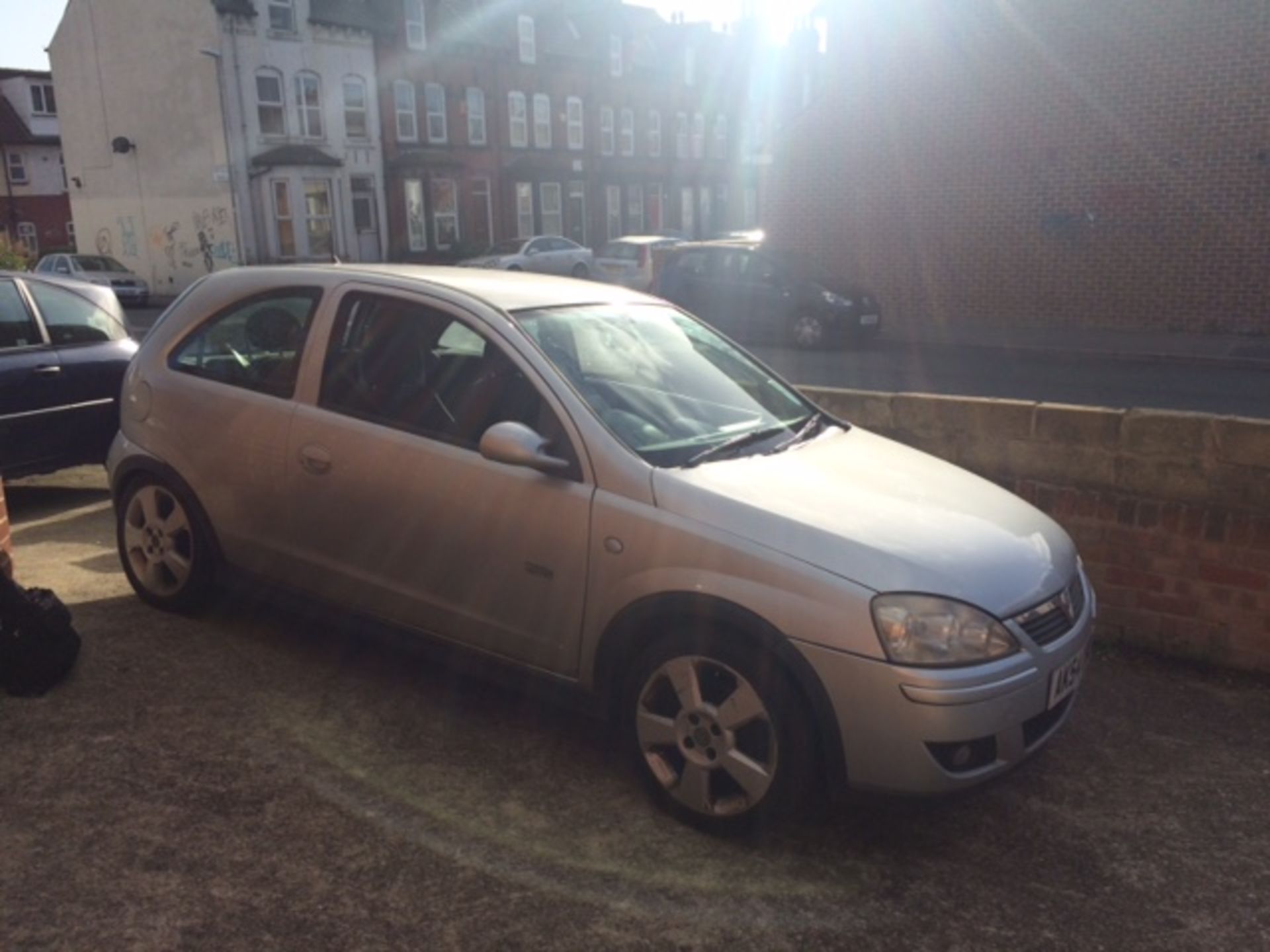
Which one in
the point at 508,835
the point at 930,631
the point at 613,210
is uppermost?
the point at 613,210

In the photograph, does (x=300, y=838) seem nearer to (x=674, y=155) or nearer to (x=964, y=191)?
(x=964, y=191)

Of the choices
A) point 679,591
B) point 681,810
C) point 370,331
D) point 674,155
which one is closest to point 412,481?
point 370,331

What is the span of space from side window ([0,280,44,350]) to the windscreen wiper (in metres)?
5.49

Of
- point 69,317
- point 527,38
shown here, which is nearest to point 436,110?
point 527,38

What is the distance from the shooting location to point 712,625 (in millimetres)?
3289

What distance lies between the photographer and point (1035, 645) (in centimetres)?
326

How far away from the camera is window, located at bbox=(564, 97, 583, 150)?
44.0 meters

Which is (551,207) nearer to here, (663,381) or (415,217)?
(415,217)

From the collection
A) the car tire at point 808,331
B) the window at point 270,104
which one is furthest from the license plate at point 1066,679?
the window at point 270,104

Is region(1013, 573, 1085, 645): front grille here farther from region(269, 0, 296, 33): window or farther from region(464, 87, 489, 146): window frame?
region(464, 87, 489, 146): window frame

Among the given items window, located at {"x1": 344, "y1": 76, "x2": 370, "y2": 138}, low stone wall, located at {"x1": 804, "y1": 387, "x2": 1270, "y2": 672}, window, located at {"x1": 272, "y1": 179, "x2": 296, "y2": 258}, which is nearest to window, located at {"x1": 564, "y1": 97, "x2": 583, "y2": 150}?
window, located at {"x1": 344, "y1": 76, "x2": 370, "y2": 138}

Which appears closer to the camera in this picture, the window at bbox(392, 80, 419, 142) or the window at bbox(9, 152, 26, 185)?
the window at bbox(392, 80, 419, 142)

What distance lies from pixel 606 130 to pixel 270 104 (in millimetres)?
16880

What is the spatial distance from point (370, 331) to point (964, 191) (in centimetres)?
1734
